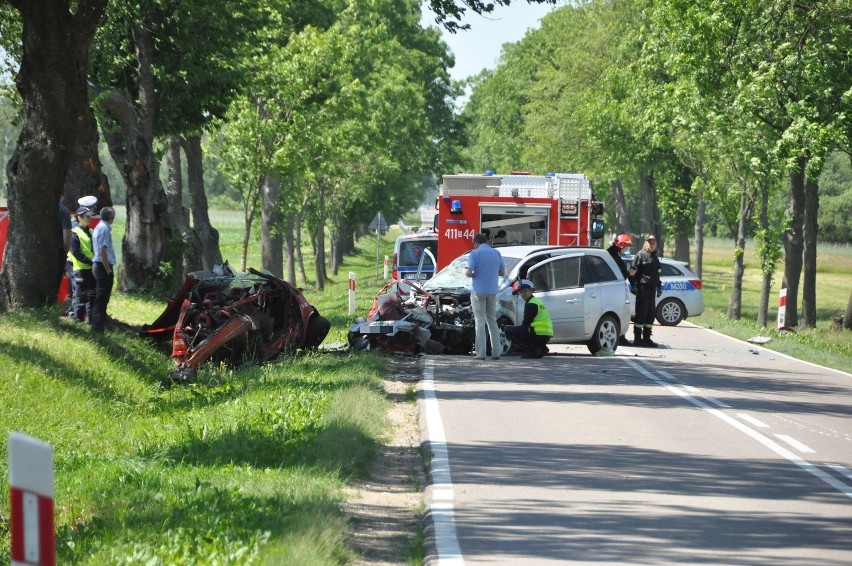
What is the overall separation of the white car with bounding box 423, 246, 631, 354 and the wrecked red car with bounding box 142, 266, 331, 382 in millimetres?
2564

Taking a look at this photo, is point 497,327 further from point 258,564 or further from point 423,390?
point 258,564

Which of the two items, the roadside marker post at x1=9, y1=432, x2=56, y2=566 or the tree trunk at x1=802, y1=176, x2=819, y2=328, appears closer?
the roadside marker post at x1=9, y1=432, x2=56, y2=566

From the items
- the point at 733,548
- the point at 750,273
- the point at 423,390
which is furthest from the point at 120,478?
the point at 750,273

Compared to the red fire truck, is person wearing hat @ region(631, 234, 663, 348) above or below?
below

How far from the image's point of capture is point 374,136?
173 ft

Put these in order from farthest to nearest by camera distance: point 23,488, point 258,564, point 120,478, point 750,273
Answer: point 750,273
point 120,478
point 258,564
point 23,488

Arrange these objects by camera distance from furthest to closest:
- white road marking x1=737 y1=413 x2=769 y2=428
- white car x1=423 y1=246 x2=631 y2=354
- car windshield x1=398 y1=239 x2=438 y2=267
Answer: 1. car windshield x1=398 y1=239 x2=438 y2=267
2. white car x1=423 y1=246 x2=631 y2=354
3. white road marking x1=737 y1=413 x2=769 y2=428

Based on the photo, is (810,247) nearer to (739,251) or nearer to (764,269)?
(764,269)

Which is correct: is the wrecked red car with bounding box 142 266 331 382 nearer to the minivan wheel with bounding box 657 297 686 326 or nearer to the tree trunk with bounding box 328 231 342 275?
the minivan wheel with bounding box 657 297 686 326

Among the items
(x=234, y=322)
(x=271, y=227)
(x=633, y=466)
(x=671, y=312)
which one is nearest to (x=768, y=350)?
(x=671, y=312)

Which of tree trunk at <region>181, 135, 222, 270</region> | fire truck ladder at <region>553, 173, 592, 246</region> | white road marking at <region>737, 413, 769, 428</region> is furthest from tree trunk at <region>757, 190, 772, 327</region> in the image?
white road marking at <region>737, 413, 769, 428</region>

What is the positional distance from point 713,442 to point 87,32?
9919 millimetres

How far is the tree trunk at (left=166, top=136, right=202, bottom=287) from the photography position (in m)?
27.6

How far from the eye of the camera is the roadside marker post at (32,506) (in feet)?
14.5
